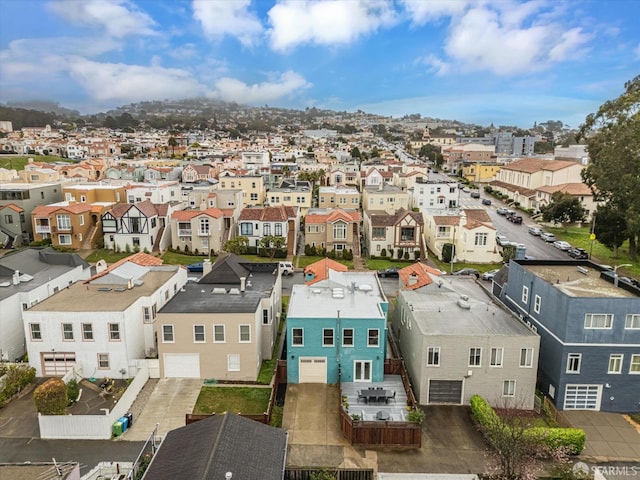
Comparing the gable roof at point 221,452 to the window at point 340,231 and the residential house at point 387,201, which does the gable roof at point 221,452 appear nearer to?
the window at point 340,231

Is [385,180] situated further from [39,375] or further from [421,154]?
[421,154]

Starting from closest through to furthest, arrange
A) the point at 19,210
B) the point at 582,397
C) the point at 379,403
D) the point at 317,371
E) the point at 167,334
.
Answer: the point at 379,403
the point at 582,397
the point at 317,371
the point at 167,334
the point at 19,210

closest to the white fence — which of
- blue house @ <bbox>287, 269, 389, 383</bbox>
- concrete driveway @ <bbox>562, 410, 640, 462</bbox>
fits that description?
blue house @ <bbox>287, 269, 389, 383</bbox>

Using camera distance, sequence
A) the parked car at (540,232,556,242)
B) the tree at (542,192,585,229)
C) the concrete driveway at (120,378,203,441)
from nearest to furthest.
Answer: the concrete driveway at (120,378,203,441) < the parked car at (540,232,556,242) < the tree at (542,192,585,229)

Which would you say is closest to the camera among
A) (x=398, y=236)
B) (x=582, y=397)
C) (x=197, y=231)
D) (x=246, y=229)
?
(x=582, y=397)

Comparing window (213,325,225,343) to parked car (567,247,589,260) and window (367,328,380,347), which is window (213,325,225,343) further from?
parked car (567,247,589,260)

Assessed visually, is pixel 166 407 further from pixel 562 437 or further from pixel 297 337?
pixel 562 437

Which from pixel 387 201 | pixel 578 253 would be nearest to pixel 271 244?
pixel 387 201
